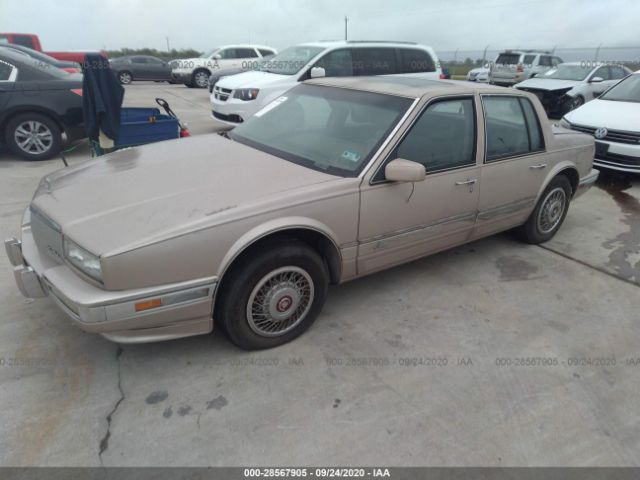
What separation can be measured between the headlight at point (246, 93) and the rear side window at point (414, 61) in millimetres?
3048

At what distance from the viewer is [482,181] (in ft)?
11.7

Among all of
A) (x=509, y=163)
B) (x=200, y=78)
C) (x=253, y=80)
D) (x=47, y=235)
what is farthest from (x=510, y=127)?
(x=200, y=78)

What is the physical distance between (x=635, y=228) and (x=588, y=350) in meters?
2.84

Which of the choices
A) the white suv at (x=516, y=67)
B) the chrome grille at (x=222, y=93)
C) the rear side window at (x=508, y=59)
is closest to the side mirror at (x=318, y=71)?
the chrome grille at (x=222, y=93)

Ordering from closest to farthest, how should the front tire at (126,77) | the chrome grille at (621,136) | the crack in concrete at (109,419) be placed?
the crack in concrete at (109,419) → the chrome grille at (621,136) → the front tire at (126,77)

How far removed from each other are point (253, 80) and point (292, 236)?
21.9ft

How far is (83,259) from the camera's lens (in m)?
2.28

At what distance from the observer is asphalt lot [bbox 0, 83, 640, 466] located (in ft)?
7.23

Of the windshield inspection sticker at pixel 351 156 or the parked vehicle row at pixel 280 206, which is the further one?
the windshield inspection sticker at pixel 351 156

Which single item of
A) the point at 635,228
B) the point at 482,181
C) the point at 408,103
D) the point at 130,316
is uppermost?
the point at 408,103

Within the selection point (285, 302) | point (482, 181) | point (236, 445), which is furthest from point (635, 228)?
point (236, 445)

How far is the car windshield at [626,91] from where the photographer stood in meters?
7.41

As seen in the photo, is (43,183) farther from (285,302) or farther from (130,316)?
(285,302)

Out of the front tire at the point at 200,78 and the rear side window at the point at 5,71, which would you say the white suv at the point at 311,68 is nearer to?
the rear side window at the point at 5,71
